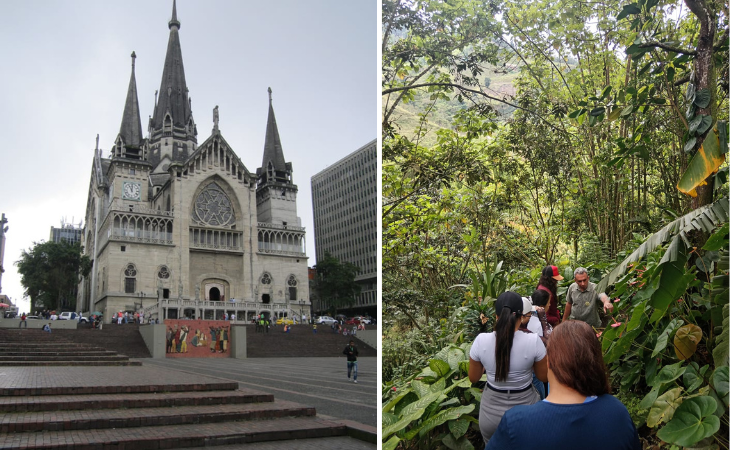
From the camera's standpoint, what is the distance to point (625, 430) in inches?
56.3

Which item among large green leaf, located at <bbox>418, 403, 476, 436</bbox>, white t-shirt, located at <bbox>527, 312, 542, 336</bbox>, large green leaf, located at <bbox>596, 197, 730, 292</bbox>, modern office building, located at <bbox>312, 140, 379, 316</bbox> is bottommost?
large green leaf, located at <bbox>418, 403, 476, 436</bbox>

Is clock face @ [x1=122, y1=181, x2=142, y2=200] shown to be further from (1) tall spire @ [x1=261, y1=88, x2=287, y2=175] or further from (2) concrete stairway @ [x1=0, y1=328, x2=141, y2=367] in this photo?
(2) concrete stairway @ [x1=0, y1=328, x2=141, y2=367]

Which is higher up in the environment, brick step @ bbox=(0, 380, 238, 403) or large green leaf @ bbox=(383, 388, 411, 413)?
large green leaf @ bbox=(383, 388, 411, 413)

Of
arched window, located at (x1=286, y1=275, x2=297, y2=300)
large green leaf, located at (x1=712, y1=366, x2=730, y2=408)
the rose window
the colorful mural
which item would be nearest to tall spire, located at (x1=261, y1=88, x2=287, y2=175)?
the rose window

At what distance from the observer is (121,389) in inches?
265

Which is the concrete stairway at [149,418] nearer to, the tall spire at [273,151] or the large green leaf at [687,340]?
the large green leaf at [687,340]

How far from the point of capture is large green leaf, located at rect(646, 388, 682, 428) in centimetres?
221

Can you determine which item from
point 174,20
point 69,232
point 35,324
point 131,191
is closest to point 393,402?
point 35,324

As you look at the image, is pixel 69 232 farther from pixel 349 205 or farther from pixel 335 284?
pixel 349 205

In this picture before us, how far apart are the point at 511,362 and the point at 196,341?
22713mm

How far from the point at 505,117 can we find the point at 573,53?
500 millimetres

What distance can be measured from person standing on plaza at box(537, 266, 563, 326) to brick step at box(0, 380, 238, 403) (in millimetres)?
5211

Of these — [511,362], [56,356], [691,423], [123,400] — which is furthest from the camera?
[56,356]

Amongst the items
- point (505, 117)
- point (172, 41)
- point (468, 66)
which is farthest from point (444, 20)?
point (172, 41)
